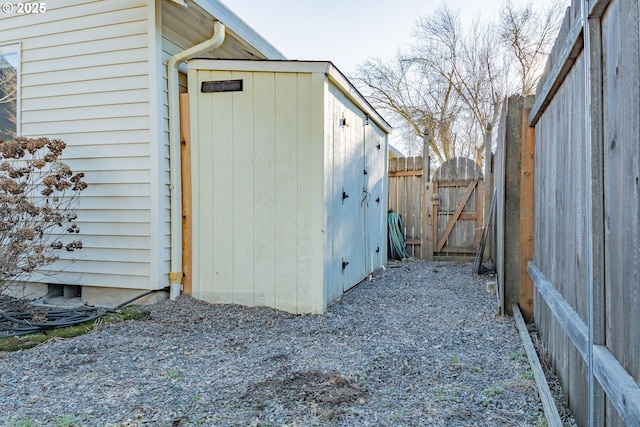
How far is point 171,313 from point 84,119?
6.83 ft

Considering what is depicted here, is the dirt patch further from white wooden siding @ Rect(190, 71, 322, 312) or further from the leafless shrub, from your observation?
the leafless shrub

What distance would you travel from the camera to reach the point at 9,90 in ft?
15.1

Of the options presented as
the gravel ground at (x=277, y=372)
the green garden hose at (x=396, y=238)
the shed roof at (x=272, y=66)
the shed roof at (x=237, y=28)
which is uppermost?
the shed roof at (x=237, y=28)

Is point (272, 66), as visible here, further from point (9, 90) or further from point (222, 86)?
point (9, 90)

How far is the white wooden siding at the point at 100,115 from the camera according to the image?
4.01 metres

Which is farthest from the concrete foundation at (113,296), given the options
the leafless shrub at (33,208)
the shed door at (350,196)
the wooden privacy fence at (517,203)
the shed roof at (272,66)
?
the wooden privacy fence at (517,203)

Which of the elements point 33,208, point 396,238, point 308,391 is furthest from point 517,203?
point 396,238

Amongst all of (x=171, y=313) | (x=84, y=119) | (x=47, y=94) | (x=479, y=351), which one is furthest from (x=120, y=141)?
(x=479, y=351)

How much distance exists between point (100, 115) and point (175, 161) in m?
0.88

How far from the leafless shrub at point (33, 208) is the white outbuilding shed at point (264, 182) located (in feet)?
3.83

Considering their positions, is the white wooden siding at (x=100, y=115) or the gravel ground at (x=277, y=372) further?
the white wooden siding at (x=100, y=115)

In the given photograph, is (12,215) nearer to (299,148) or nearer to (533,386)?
(299,148)

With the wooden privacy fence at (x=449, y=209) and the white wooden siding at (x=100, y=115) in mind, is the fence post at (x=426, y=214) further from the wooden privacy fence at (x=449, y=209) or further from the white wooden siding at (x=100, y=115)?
the white wooden siding at (x=100, y=115)

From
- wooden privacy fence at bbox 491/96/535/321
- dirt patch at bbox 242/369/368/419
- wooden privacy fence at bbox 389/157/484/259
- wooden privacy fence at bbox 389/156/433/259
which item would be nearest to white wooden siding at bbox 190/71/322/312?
dirt patch at bbox 242/369/368/419
